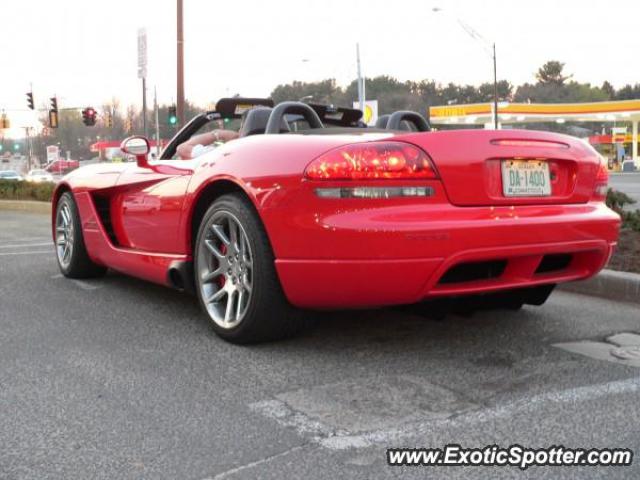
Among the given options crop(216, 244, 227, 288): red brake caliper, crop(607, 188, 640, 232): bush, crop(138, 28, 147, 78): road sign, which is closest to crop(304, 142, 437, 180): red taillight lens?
crop(216, 244, 227, 288): red brake caliper

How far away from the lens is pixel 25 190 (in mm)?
20438

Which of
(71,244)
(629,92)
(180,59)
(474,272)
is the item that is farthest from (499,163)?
(629,92)

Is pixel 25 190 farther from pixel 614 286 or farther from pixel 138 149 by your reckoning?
pixel 614 286

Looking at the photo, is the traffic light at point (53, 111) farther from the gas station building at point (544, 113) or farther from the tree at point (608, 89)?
the tree at point (608, 89)

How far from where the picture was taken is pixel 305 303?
3.29 meters

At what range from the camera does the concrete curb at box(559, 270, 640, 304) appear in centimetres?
478

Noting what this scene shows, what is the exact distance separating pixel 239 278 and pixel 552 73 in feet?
399

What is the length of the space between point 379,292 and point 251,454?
39.6 inches

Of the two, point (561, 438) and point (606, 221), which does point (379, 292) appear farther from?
point (606, 221)

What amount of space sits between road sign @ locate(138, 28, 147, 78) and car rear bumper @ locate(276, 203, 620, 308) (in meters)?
19.2

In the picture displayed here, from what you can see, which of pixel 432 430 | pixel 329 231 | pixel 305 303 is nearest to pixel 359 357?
pixel 305 303

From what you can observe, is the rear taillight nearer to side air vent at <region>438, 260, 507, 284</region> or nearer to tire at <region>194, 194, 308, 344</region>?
side air vent at <region>438, 260, 507, 284</region>

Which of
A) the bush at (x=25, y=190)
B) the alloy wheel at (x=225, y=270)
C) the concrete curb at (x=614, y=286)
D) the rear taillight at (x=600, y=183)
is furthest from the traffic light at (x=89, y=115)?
the rear taillight at (x=600, y=183)

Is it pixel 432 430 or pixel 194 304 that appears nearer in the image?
pixel 432 430
